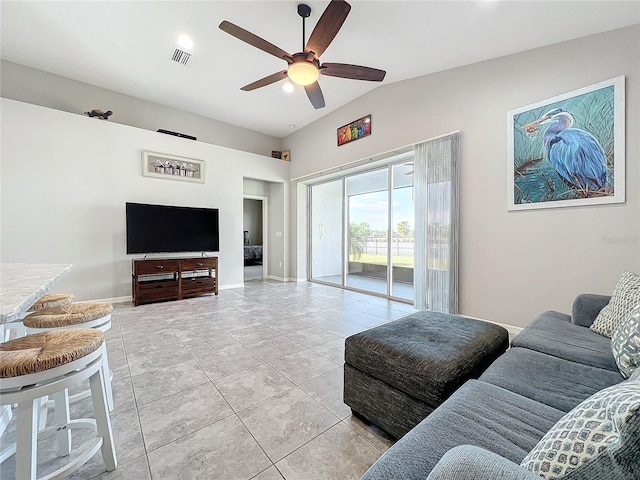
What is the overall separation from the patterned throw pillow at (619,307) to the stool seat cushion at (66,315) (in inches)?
131

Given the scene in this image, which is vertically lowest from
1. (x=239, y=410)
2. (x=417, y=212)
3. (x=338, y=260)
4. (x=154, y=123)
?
(x=239, y=410)

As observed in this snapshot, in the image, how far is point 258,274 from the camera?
7.54 metres

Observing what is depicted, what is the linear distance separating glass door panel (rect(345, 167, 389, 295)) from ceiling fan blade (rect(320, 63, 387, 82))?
7.07 ft

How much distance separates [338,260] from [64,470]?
536 cm

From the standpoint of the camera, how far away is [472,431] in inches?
34.5

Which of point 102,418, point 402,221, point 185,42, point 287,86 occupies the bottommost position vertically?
point 102,418

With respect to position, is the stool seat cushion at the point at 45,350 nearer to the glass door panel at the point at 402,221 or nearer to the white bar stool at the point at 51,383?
the white bar stool at the point at 51,383

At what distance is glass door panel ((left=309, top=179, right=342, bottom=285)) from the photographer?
614 cm

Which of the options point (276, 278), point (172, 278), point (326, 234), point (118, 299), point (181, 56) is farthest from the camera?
point (276, 278)

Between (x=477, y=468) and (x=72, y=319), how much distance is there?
2090mm

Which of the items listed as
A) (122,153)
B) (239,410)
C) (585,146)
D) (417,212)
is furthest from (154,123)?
(585,146)

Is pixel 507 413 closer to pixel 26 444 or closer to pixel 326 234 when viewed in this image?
pixel 26 444

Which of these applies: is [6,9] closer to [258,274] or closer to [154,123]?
[154,123]

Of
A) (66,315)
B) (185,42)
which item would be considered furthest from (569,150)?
(185,42)
